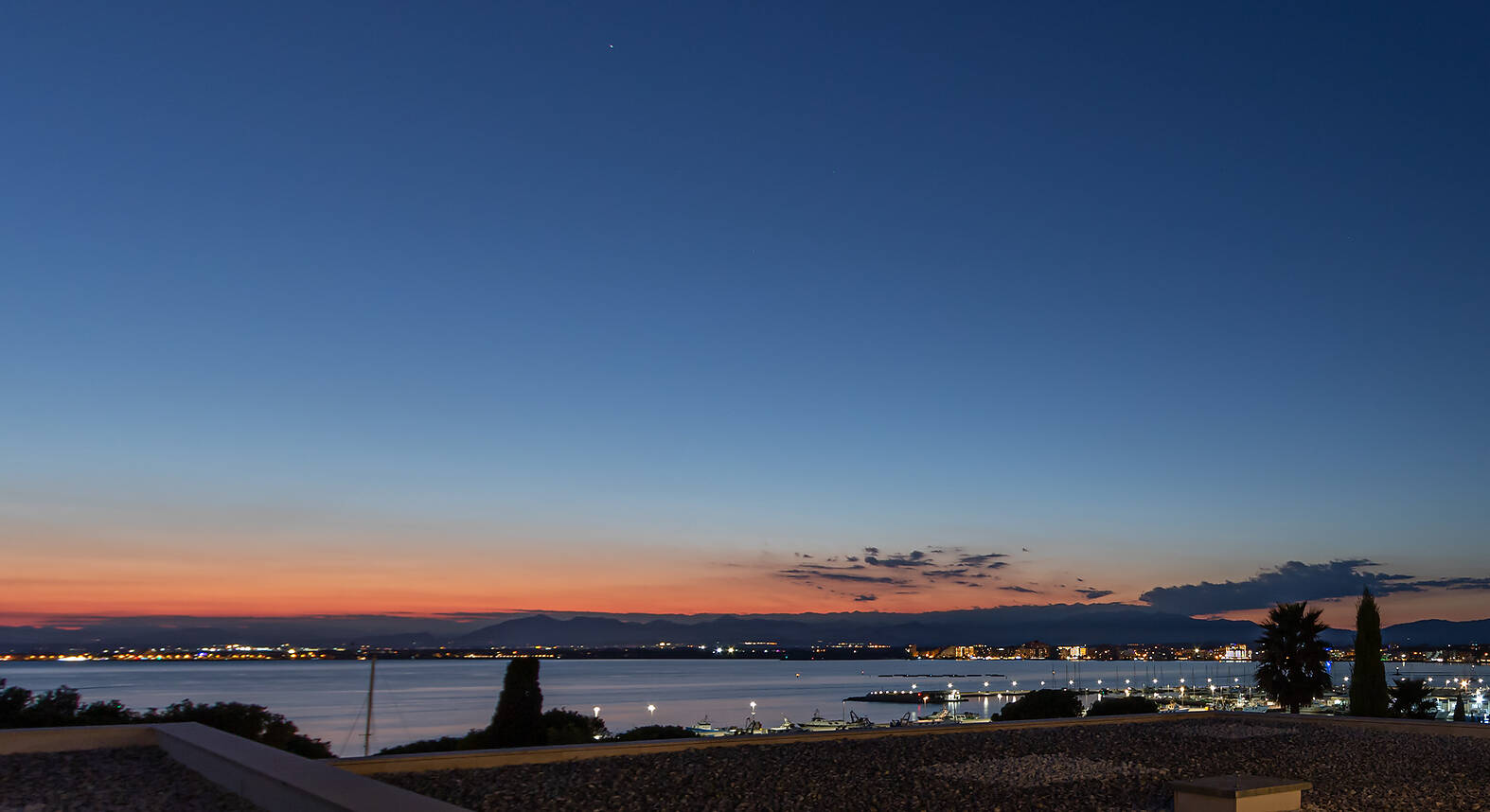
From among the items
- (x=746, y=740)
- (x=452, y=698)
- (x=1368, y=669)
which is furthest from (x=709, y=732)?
(x=452, y=698)

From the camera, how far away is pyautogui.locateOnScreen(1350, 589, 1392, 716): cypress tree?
938 inches

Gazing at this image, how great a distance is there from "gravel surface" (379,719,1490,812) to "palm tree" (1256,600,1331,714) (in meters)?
12.9

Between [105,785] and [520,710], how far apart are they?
10.0 m

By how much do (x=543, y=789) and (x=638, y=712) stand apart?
285 feet

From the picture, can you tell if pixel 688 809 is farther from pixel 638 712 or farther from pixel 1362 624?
pixel 638 712

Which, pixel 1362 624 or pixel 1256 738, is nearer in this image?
pixel 1256 738

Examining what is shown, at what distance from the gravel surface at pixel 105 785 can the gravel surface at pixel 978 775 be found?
1.65 m

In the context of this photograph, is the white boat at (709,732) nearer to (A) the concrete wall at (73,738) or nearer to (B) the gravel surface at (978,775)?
(B) the gravel surface at (978,775)

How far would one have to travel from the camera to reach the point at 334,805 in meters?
4.63

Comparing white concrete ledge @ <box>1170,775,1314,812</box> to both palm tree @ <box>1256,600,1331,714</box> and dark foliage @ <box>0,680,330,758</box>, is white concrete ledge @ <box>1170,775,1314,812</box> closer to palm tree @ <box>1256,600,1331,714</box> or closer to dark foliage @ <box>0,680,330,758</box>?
dark foliage @ <box>0,680,330,758</box>

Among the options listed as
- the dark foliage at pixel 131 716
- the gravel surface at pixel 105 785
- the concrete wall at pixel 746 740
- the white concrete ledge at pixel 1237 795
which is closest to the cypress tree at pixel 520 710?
the dark foliage at pixel 131 716

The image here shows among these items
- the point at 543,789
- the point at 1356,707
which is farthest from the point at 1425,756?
the point at 1356,707

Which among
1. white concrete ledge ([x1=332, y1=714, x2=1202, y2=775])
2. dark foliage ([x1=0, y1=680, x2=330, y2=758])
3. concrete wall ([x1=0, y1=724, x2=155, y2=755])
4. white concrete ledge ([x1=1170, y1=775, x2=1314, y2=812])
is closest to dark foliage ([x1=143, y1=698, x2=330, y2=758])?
dark foliage ([x1=0, y1=680, x2=330, y2=758])

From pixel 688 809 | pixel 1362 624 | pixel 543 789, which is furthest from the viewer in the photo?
pixel 1362 624
